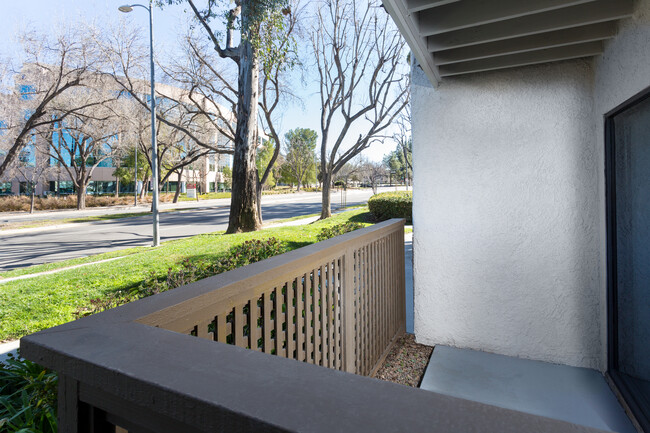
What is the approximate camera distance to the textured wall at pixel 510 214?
3.39 m

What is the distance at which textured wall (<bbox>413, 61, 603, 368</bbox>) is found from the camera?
3.39 m

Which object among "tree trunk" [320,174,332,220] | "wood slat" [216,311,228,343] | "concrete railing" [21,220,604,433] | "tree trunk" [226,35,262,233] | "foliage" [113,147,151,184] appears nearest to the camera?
"concrete railing" [21,220,604,433]

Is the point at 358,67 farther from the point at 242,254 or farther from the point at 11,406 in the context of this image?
the point at 11,406

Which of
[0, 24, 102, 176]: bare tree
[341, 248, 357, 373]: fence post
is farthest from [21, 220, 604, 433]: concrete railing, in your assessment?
[0, 24, 102, 176]: bare tree

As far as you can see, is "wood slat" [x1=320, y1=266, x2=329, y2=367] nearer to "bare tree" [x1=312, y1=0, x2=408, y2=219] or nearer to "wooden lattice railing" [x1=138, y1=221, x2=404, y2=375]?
"wooden lattice railing" [x1=138, y1=221, x2=404, y2=375]

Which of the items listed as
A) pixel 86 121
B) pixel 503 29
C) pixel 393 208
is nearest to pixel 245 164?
pixel 393 208

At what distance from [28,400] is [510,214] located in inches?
153

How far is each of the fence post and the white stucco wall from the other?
1439 millimetres

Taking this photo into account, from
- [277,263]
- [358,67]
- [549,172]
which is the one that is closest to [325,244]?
[277,263]

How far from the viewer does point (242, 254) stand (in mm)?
4199

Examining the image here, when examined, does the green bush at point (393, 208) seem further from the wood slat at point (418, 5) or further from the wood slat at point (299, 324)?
the wood slat at point (299, 324)

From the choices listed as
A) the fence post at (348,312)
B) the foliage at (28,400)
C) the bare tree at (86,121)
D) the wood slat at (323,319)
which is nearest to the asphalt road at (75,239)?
the bare tree at (86,121)

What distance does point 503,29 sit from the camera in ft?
8.92

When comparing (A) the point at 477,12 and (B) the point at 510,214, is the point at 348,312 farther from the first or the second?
(A) the point at 477,12
